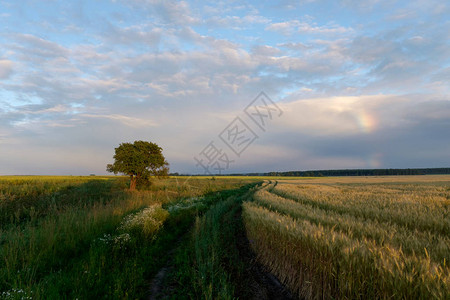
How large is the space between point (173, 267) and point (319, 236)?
4180mm

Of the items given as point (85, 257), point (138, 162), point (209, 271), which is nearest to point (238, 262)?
point (209, 271)

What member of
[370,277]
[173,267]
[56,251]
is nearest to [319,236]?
[370,277]

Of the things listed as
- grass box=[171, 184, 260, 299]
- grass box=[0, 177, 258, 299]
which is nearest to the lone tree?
grass box=[0, 177, 258, 299]

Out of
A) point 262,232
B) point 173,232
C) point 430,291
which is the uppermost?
point 430,291

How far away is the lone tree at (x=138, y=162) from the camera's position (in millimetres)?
23828

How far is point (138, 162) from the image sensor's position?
24.2 meters

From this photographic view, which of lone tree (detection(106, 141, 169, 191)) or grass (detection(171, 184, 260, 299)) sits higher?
lone tree (detection(106, 141, 169, 191))

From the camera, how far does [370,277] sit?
3195 millimetres

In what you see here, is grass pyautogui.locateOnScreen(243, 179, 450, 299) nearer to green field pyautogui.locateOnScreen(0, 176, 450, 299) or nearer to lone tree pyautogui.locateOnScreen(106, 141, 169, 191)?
green field pyautogui.locateOnScreen(0, 176, 450, 299)

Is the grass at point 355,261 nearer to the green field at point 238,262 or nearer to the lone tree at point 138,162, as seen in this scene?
the green field at point 238,262

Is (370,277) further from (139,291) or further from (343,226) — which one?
(139,291)

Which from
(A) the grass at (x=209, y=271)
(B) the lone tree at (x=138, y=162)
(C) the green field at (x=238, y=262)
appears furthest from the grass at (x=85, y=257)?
(B) the lone tree at (x=138, y=162)

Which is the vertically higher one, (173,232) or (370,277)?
(370,277)

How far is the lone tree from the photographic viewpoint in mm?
23828
